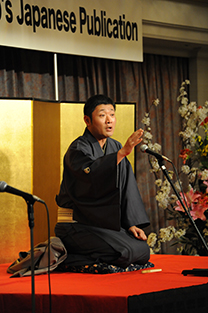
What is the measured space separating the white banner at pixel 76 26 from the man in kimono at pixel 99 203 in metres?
1.18

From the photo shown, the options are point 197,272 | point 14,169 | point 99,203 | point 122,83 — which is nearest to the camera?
point 197,272

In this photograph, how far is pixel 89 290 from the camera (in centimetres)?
220

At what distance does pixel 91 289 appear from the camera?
7.29 ft

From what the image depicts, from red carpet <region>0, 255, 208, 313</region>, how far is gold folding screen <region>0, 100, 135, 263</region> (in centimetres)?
93

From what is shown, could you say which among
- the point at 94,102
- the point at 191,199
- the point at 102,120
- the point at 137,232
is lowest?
the point at 137,232

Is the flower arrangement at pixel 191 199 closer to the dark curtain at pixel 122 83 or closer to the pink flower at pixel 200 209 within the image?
the pink flower at pixel 200 209

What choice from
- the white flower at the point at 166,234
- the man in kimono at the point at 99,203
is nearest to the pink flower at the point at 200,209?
the white flower at the point at 166,234

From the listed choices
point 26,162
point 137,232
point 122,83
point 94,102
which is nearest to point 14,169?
point 26,162

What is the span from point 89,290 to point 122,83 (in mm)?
3326

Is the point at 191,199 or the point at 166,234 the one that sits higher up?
the point at 191,199

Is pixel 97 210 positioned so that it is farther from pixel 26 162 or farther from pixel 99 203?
pixel 26 162

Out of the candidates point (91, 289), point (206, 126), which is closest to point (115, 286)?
point (91, 289)

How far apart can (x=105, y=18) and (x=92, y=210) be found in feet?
7.44

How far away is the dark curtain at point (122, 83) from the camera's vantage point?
14.2 ft
